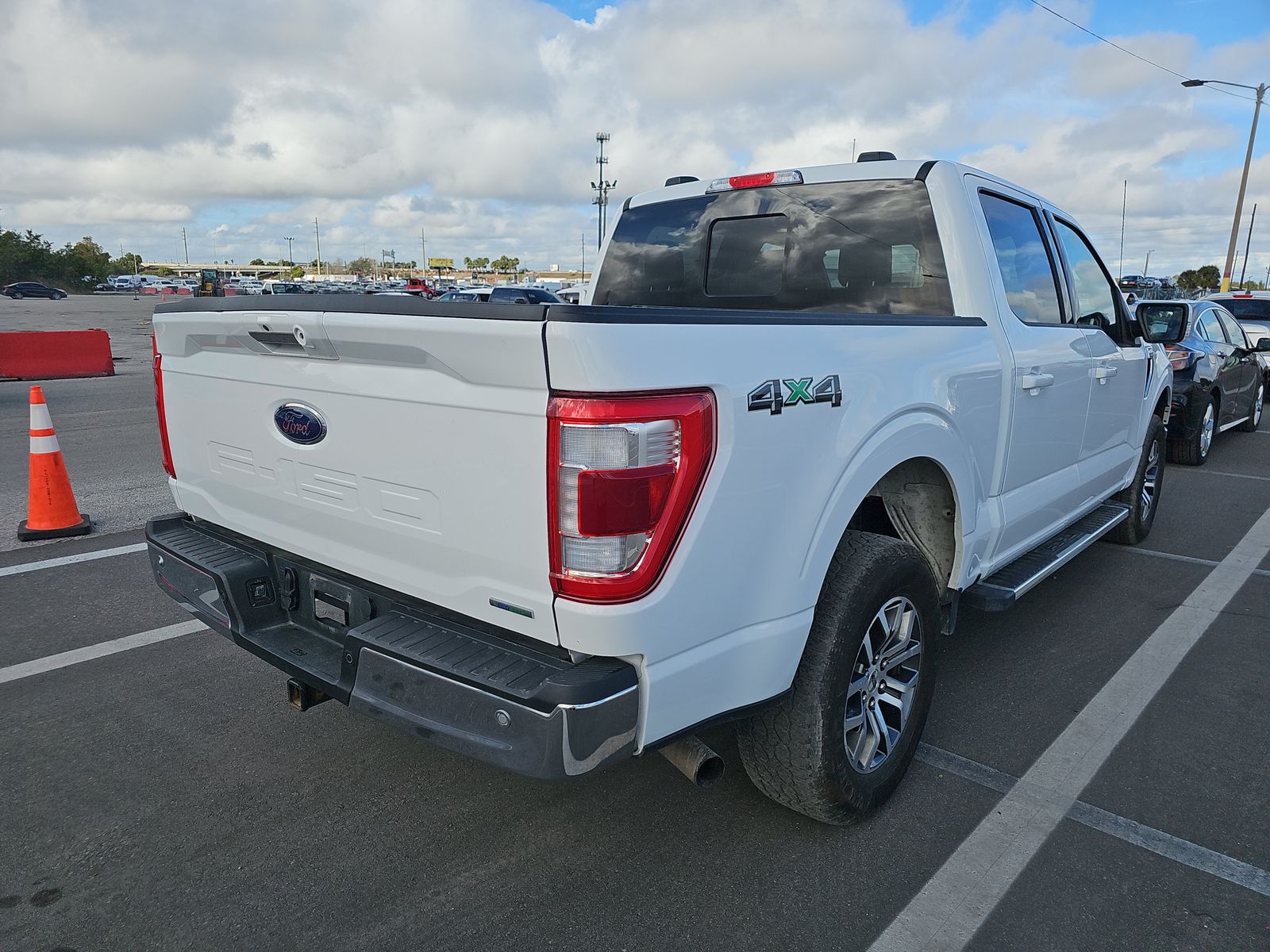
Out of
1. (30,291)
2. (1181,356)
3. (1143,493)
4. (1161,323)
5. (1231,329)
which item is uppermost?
(30,291)

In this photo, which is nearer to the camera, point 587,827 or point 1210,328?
point 587,827

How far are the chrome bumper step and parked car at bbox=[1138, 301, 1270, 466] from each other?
3867mm

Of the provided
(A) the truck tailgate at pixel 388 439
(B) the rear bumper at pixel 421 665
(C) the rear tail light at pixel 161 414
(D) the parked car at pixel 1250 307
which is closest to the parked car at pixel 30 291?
(D) the parked car at pixel 1250 307

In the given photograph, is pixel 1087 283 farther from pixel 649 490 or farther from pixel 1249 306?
pixel 1249 306

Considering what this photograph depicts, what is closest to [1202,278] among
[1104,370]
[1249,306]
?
[1249,306]

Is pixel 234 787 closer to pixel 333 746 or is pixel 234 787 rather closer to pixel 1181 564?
pixel 333 746

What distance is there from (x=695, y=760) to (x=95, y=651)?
10.3ft

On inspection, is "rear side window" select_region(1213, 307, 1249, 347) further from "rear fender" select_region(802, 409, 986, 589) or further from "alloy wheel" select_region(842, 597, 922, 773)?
"alloy wheel" select_region(842, 597, 922, 773)

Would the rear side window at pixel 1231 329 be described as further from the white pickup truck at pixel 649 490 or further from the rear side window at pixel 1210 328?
the white pickup truck at pixel 649 490

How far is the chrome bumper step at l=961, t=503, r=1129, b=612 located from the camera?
11.6ft

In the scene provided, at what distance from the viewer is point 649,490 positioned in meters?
1.99

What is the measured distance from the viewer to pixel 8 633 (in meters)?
4.26

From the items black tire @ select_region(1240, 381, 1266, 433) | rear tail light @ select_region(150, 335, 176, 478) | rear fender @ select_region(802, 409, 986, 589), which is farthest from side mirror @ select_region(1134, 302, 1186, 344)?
black tire @ select_region(1240, 381, 1266, 433)

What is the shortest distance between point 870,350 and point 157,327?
247 centimetres
